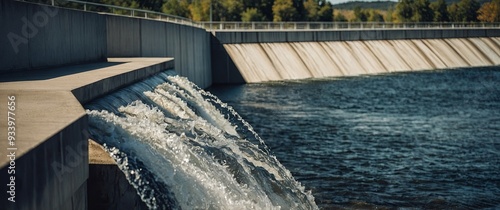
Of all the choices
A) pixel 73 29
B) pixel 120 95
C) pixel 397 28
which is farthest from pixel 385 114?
pixel 397 28

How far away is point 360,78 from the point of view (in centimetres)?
5347

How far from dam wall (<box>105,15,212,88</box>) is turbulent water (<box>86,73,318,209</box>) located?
1098 centimetres

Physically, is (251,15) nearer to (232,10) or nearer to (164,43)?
(232,10)

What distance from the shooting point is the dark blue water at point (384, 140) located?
51.9ft

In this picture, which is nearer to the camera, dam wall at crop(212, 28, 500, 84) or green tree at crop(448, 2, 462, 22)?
dam wall at crop(212, 28, 500, 84)

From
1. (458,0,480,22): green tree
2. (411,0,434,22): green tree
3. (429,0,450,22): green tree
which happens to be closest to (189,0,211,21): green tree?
(411,0,434,22): green tree

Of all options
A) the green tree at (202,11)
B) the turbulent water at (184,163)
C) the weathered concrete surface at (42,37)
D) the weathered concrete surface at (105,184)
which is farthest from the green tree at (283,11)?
the weathered concrete surface at (105,184)

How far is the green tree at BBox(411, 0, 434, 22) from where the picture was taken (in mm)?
154500

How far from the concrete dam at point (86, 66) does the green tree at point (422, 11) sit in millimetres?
95638

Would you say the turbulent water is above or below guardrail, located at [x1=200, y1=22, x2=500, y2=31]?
below

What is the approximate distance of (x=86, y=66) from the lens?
18.3 metres

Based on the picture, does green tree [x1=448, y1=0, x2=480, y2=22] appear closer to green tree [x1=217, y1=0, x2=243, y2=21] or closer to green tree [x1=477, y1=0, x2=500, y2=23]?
green tree [x1=477, y1=0, x2=500, y2=23]

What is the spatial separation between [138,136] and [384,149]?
1273 cm

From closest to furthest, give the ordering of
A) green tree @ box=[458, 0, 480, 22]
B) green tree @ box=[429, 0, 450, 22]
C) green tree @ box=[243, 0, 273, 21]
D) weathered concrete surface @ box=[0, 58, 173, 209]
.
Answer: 1. weathered concrete surface @ box=[0, 58, 173, 209]
2. green tree @ box=[243, 0, 273, 21]
3. green tree @ box=[429, 0, 450, 22]
4. green tree @ box=[458, 0, 480, 22]
